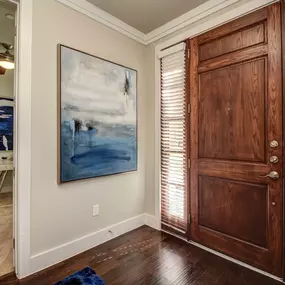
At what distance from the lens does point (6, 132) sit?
4117 millimetres

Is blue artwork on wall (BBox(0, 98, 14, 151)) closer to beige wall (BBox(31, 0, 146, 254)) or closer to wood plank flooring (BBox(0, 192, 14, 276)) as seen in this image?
wood plank flooring (BBox(0, 192, 14, 276))

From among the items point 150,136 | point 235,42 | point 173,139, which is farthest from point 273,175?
point 150,136

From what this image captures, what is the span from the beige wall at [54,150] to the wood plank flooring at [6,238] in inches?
12.9

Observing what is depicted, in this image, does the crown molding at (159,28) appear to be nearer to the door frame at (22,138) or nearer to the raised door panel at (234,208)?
the door frame at (22,138)

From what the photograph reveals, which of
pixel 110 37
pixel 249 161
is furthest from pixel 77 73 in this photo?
pixel 249 161

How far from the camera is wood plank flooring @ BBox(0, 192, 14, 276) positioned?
1863mm

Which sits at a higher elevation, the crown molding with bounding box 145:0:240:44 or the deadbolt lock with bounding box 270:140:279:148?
the crown molding with bounding box 145:0:240:44

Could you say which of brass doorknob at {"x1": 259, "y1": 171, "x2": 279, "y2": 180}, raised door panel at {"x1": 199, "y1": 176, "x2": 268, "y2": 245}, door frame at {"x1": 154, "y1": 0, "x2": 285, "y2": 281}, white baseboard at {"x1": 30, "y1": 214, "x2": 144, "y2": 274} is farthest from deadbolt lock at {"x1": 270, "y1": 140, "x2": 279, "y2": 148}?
white baseboard at {"x1": 30, "y1": 214, "x2": 144, "y2": 274}

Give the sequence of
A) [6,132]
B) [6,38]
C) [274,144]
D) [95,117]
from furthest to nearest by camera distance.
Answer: [6,132]
[6,38]
[95,117]
[274,144]

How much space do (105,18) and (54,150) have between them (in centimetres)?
158

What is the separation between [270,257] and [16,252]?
2.19m

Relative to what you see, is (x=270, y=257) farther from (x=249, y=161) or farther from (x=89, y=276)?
(x=89, y=276)

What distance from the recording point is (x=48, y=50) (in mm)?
1893

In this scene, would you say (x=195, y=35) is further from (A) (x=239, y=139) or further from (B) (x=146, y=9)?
(A) (x=239, y=139)
